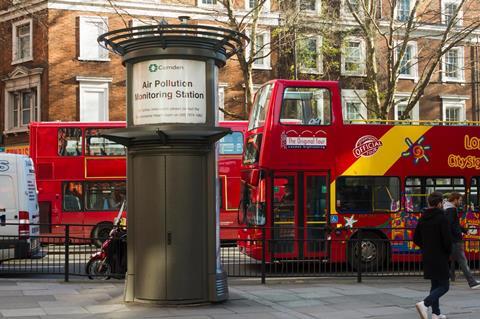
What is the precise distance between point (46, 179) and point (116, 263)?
9.32 m

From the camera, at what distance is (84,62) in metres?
31.5

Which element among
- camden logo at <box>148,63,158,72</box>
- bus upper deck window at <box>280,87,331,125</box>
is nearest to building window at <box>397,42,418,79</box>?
bus upper deck window at <box>280,87,331,125</box>

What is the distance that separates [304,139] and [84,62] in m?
18.8

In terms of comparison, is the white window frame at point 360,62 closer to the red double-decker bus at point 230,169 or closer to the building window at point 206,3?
the building window at point 206,3

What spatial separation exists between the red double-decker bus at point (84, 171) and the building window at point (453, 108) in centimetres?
2038

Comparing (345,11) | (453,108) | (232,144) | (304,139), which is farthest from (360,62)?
(304,139)

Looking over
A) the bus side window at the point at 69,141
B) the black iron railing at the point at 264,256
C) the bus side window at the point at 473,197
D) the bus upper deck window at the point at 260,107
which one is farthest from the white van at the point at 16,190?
the bus side window at the point at 473,197

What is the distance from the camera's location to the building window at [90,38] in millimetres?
31297

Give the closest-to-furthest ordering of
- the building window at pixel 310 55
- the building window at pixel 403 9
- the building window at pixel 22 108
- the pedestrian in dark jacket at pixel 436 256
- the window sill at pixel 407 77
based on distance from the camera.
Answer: the pedestrian in dark jacket at pixel 436 256, the building window at pixel 310 55, the building window at pixel 22 108, the building window at pixel 403 9, the window sill at pixel 407 77

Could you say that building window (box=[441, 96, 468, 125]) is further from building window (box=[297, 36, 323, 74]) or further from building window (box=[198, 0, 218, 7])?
building window (box=[198, 0, 218, 7])

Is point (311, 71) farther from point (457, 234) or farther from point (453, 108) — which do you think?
point (457, 234)

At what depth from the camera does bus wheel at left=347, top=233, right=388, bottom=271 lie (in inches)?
536

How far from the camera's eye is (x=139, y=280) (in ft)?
32.1

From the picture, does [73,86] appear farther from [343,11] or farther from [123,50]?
[123,50]
